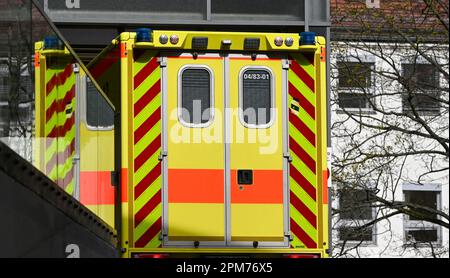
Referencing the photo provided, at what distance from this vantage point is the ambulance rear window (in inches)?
435

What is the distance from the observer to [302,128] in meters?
11.2

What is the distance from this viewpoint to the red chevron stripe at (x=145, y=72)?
1110cm

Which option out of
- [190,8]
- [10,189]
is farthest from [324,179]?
[10,189]

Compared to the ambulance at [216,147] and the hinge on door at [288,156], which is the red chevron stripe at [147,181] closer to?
the ambulance at [216,147]

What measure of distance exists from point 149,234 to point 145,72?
4.43 ft

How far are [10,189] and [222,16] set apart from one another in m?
7.63

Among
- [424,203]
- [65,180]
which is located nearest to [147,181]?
[65,180]

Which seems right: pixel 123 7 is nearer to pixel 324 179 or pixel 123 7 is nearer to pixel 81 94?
pixel 324 179

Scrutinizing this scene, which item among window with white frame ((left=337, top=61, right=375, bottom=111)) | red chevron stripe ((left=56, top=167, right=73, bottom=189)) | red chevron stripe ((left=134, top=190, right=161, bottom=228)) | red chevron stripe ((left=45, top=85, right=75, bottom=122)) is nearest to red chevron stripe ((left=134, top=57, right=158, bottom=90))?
red chevron stripe ((left=134, top=190, right=161, bottom=228))

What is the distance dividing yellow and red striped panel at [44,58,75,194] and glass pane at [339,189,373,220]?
14.9 meters

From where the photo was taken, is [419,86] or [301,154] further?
[419,86]

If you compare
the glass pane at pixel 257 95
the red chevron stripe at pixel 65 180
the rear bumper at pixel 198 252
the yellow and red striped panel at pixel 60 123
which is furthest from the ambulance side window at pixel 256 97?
the red chevron stripe at pixel 65 180

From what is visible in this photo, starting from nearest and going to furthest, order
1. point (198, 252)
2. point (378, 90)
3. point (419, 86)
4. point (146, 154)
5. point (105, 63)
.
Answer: point (198, 252), point (146, 154), point (105, 63), point (419, 86), point (378, 90)

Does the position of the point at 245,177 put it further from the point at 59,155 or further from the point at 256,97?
the point at 59,155
